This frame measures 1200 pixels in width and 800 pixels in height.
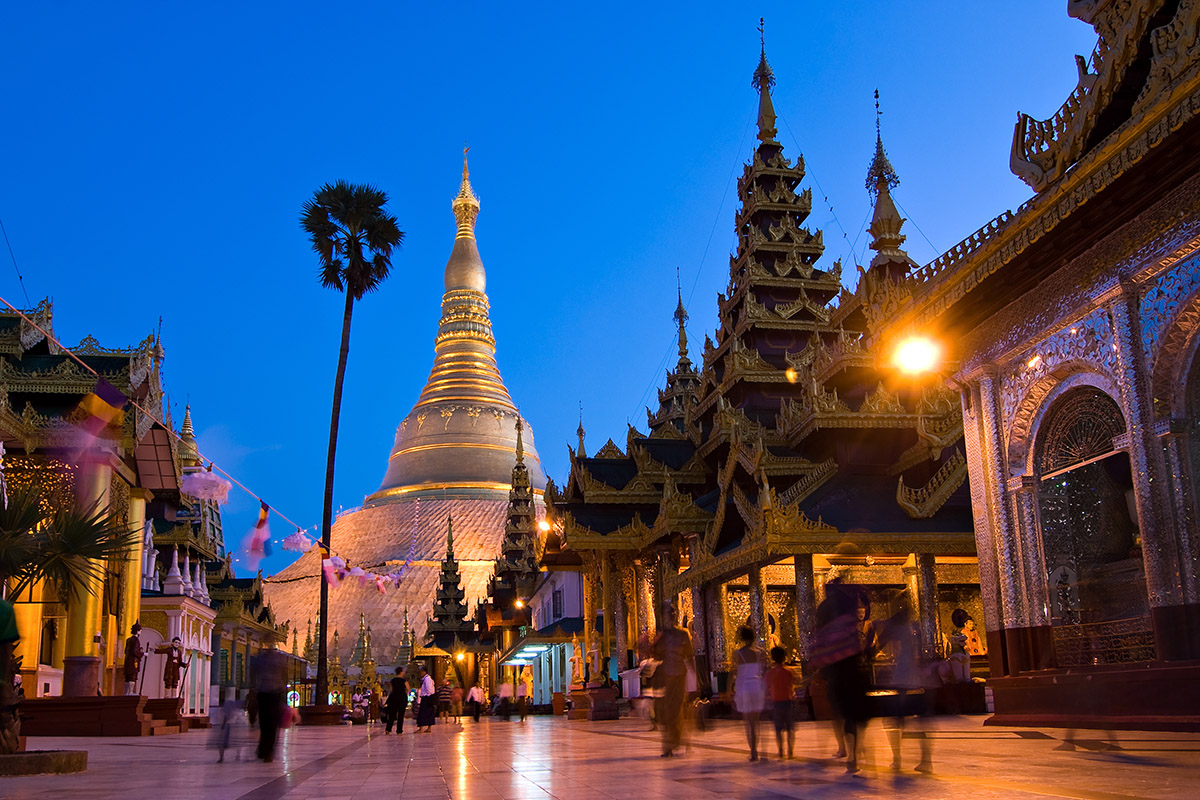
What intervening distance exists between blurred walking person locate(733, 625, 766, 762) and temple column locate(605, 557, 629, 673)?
781 inches

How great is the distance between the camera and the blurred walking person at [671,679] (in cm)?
1104

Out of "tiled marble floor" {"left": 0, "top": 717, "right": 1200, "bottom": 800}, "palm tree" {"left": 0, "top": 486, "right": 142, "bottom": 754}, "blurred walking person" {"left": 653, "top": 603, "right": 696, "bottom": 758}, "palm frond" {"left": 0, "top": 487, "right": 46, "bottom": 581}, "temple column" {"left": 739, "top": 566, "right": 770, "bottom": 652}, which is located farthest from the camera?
"temple column" {"left": 739, "top": 566, "right": 770, "bottom": 652}

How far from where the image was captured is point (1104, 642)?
494 inches

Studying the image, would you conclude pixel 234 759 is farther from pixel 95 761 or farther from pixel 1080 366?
pixel 1080 366

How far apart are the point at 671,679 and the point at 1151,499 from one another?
5.19 metres

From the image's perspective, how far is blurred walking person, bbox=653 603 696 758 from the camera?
11.0m

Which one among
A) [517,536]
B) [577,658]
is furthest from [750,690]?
[517,536]

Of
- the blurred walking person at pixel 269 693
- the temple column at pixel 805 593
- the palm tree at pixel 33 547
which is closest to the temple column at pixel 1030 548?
the temple column at pixel 805 593

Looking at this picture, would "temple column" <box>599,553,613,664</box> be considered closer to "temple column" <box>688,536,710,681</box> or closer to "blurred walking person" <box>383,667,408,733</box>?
"temple column" <box>688,536,710,681</box>

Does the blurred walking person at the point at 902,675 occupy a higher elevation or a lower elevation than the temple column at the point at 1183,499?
lower

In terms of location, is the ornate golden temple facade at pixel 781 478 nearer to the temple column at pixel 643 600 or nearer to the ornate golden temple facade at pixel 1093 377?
the temple column at pixel 643 600

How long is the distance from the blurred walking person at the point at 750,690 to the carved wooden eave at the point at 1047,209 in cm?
532

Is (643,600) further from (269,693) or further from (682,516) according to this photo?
(269,693)

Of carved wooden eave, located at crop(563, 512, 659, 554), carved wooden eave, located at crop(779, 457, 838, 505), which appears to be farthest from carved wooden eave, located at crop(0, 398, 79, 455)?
carved wooden eave, located at crop(779, 457, 838, 505)
